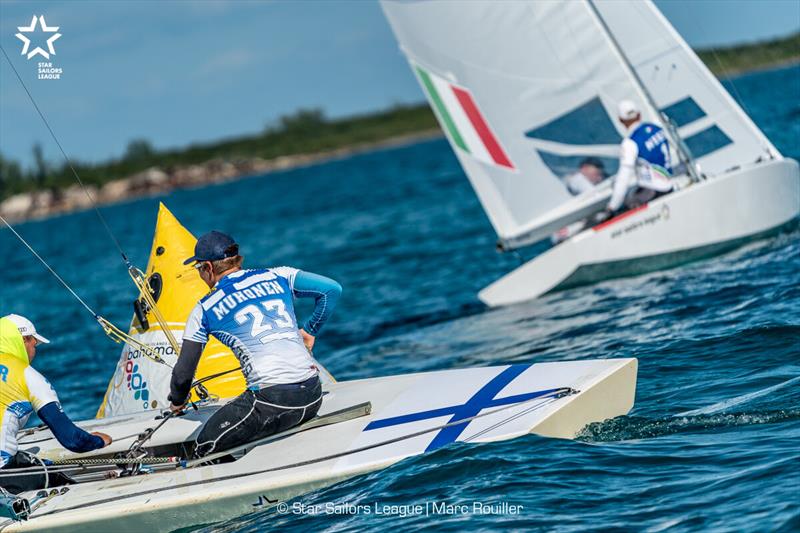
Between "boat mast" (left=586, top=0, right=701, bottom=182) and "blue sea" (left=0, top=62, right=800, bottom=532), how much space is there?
99 centimetres

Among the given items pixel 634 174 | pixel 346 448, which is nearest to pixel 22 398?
pixel 346 448

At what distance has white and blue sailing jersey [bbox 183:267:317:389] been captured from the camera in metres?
5.93

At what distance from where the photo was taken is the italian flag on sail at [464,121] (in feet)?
41.8

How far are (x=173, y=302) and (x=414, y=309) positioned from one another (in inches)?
198

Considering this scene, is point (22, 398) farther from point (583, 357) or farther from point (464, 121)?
point (464, 121)

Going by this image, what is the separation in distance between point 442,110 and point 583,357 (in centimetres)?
534

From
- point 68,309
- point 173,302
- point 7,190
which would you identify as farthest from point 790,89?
point 173,302

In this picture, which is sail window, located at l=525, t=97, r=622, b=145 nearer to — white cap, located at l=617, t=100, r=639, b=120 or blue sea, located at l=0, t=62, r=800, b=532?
white cap, located at l=617, t=100, r=639, b=120

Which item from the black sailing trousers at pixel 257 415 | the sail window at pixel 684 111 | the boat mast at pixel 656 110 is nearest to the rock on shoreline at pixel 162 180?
the boat mast at pixel 656 110

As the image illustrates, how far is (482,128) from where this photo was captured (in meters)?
12.8

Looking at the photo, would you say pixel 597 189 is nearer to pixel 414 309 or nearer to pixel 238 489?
pixel 414 309

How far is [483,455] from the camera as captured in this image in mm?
5668

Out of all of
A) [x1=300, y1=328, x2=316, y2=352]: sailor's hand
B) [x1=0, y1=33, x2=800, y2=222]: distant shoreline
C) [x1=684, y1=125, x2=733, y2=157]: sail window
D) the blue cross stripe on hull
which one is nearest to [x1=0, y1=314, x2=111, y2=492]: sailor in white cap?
[x1=300, y1=328, x2=316, y2=352]: sailor's hand

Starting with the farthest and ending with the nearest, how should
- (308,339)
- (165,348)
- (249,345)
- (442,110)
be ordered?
(442,110) → (165,348) → (308,339) → (249,345)
